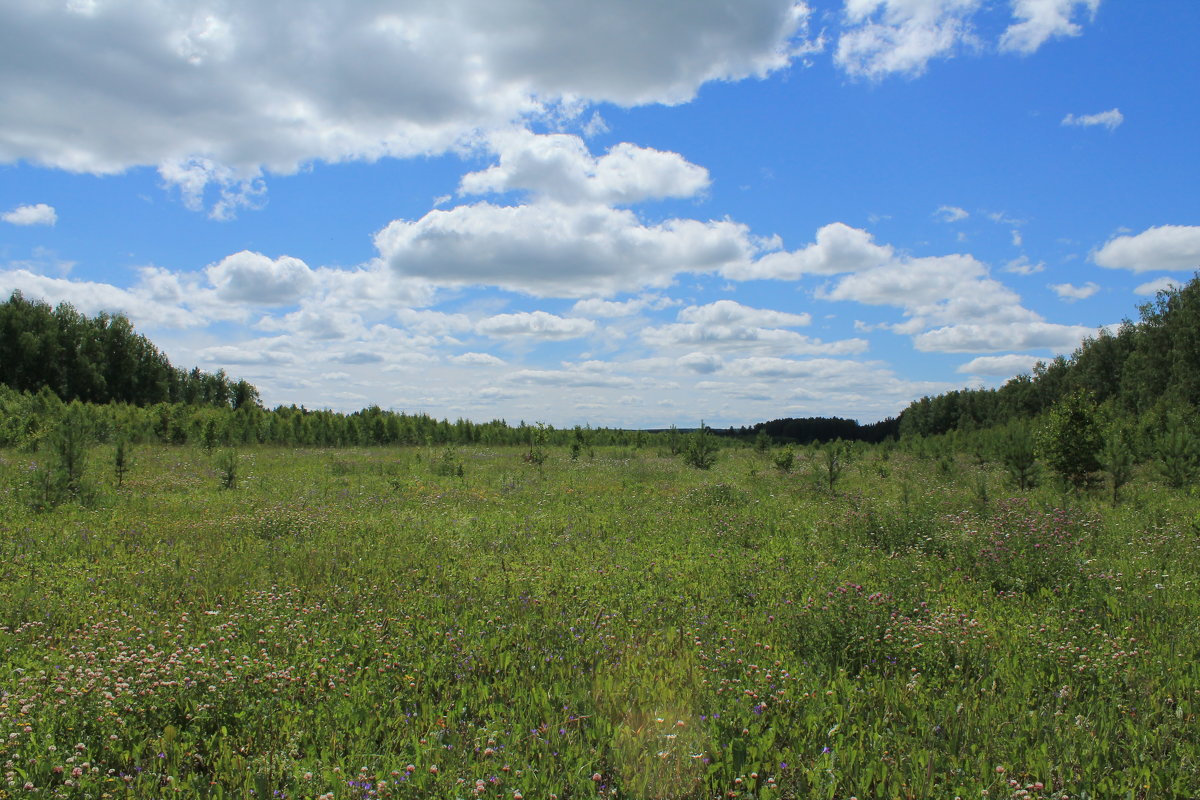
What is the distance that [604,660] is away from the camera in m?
5.22

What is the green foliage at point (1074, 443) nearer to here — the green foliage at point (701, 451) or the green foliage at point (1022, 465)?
the green foliage at point (1022, 465)

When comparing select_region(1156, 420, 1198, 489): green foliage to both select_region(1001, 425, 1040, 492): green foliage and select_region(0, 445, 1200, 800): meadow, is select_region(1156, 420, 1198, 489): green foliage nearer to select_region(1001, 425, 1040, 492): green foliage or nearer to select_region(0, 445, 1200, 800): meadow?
select_region(1001, 425, 1040, 492): green foliage

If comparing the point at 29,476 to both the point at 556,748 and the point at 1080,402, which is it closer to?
the point at 556,748

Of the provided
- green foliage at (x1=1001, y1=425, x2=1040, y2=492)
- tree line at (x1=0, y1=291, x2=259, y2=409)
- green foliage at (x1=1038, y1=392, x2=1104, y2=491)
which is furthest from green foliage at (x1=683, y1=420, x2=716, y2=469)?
tree line at (x1=0, y1=291, x2=259, y2=409)

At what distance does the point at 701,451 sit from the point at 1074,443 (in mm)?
14058

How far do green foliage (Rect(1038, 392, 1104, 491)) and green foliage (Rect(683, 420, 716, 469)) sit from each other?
13.0 metres

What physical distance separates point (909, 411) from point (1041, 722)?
108 m

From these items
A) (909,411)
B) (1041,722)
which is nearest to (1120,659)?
(1041,722)

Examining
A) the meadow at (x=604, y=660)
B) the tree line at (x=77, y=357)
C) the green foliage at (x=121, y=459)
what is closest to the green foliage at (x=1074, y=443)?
the meadow at (x=604, y=660)

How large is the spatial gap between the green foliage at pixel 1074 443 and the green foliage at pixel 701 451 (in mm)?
12975

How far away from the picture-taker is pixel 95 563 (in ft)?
27.7

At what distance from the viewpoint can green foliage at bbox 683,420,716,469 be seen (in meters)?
27.8

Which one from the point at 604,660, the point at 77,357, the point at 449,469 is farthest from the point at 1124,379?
the point at 77,357

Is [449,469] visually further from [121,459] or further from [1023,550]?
[1023,550]
